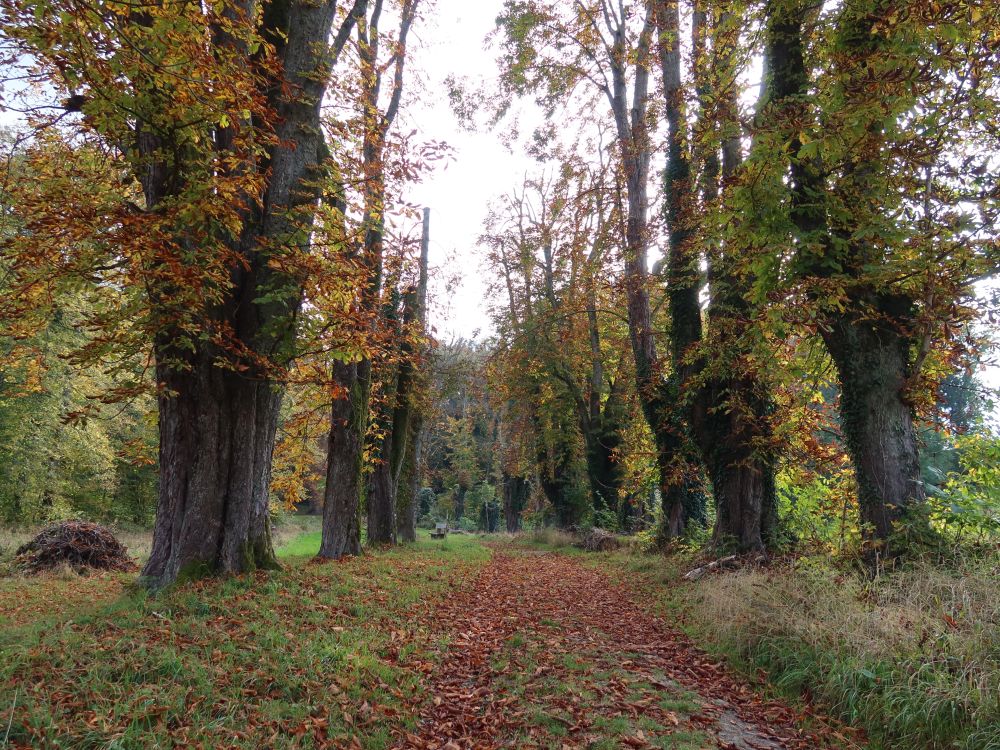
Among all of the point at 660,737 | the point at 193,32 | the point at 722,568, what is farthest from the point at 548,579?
the point at 193,32

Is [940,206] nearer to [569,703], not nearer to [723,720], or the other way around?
[723,720]

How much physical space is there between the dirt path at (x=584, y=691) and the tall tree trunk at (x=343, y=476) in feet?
15.9

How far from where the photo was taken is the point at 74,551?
1094 cm

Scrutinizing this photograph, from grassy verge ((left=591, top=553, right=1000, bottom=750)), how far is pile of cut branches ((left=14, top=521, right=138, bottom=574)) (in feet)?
36.4

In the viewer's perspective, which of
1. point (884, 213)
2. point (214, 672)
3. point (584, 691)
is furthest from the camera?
point (884, 213)

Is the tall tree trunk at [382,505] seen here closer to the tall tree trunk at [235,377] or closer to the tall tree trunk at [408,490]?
the tall tree trunk at [408,490]

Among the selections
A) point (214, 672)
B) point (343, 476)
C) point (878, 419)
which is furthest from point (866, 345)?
point (343, 476)

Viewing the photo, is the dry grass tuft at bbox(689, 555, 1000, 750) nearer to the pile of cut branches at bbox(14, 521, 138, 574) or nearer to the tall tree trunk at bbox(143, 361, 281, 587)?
the tall tree trunk at bbox(143, 361, 281, 587)

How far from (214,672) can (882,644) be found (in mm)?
5069

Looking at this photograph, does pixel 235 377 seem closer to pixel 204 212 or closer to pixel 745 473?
pixel 204 212

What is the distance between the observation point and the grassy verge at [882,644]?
358 centimetres

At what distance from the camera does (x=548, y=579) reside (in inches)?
444

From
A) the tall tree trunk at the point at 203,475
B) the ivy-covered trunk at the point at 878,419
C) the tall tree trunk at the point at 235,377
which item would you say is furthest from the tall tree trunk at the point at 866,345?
the tall tree trunk at the point at 203,475

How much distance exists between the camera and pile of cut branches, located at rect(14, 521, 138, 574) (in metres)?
10.6
